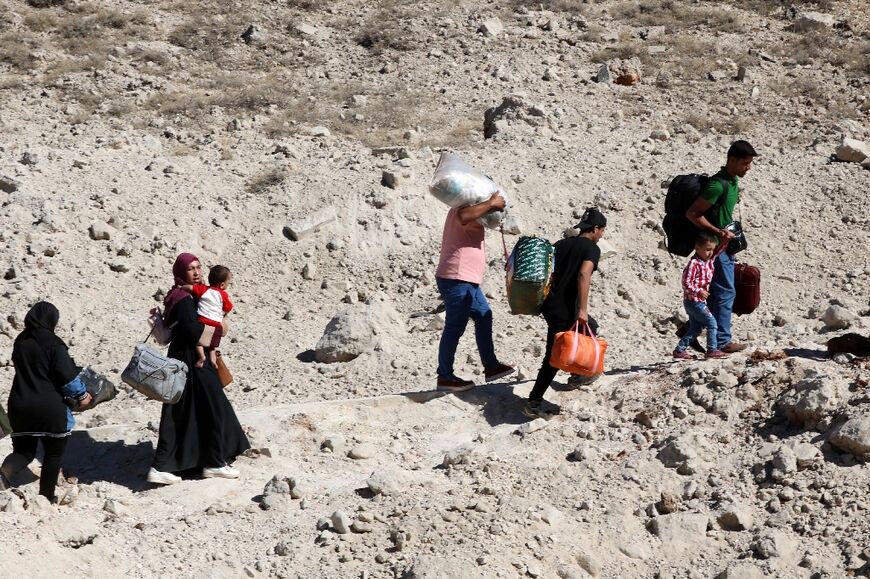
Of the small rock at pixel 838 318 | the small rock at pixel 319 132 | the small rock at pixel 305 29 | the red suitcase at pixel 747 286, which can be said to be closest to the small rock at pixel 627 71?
the small rock at pixel 319 132

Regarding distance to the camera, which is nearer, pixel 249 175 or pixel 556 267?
pixel 556 267

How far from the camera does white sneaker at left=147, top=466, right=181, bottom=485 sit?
7.04 m

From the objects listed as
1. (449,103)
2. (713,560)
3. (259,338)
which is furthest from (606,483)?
(449,103)

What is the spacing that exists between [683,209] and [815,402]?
1.76 metres

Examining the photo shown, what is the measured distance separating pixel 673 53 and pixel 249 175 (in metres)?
6.23

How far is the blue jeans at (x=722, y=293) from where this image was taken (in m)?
7.89

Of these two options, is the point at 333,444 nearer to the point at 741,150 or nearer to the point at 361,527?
the point at 361,527

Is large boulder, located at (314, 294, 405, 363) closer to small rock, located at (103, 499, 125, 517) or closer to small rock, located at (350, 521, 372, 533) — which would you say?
small rock, located at (103, 499, 125, 517)

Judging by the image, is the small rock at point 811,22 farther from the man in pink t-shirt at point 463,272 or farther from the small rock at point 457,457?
the small rock at point 457,457

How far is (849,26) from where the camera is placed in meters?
16.0

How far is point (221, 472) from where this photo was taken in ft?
23.4

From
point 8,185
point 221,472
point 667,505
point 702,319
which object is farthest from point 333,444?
point 8,185

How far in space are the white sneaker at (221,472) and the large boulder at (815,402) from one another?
128 inches

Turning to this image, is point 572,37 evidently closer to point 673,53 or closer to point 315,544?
point 673,53
